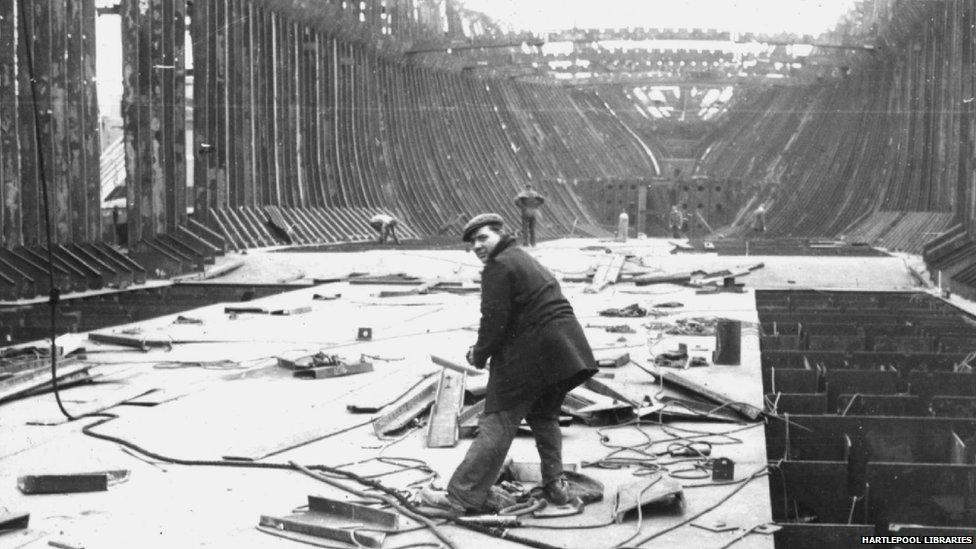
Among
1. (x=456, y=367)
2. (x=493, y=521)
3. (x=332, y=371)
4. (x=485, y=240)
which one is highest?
(x=485, y=240)

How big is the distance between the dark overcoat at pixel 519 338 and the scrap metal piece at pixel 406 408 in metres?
2.20

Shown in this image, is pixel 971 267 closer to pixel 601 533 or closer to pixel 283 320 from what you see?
pixel 283 320

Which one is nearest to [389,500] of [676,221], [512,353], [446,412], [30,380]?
[512,353]

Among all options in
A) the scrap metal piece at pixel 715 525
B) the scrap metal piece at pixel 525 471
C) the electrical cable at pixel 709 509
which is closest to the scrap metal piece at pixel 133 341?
the scrap metal piece at pixel 525 471

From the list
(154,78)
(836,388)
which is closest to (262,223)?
(154,78)

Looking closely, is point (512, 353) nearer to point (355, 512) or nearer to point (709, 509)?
point (355, 512)

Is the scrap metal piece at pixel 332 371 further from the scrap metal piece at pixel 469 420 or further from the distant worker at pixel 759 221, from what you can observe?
the distant worker at pixel 759 221

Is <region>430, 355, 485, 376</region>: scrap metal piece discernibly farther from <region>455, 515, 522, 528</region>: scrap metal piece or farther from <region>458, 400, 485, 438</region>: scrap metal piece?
<region>455, 515, 522, 528</region>: scrap metal piece

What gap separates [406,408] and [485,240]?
2.92m

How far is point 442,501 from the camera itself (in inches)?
271

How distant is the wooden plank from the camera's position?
28.3 feet

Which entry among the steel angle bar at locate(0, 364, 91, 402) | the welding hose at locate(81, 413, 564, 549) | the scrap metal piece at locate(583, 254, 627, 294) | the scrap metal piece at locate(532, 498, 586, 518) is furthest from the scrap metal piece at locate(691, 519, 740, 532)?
the scrap metal piece at locate(583, 254, 627, 294)

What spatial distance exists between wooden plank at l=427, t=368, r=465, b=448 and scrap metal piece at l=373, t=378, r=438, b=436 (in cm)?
8

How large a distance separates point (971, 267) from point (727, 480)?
47.9 ft
